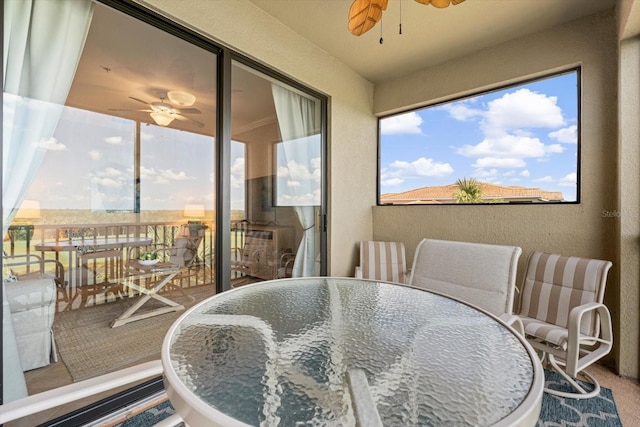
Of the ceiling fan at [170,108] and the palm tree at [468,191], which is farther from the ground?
the ceiling fan at [170,108]

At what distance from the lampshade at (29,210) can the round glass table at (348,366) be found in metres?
1.18

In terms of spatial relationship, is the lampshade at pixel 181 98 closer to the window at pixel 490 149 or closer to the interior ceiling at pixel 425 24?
the interior ceiling at pixel 425 24

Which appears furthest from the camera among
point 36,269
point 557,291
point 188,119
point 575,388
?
point 188,119

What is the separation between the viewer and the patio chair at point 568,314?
1.76 metres

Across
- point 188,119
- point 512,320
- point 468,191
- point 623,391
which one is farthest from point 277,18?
point 623,391

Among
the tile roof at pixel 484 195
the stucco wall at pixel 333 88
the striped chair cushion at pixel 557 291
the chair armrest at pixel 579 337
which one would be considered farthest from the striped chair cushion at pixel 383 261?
the chair armrest at pixel 579 337

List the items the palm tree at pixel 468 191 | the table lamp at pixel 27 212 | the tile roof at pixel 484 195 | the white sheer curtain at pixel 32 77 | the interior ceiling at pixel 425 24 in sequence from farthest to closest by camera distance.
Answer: the palm tree at pixel 468 191, the tile roof at pixel 484 195, the interior ceiling at pixel 425 24, the table lamp at pixel 27 212, the white sheer curtain at pixel 32 77

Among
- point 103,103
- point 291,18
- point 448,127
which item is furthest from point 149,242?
point 448,127

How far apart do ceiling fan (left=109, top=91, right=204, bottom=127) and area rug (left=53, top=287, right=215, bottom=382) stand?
181 cm

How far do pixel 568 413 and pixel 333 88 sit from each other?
10.4ft

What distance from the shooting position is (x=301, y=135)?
2945 mm

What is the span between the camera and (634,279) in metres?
2.02

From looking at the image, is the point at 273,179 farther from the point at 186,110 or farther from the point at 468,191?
the point at 468,191

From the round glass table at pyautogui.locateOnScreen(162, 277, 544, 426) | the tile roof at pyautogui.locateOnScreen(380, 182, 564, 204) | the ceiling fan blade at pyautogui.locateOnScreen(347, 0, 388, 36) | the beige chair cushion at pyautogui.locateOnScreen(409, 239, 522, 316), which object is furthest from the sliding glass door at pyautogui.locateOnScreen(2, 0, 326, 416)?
the beige chair cushion at pyautogui.locateOnScreen(409, 239, 522, 316)
